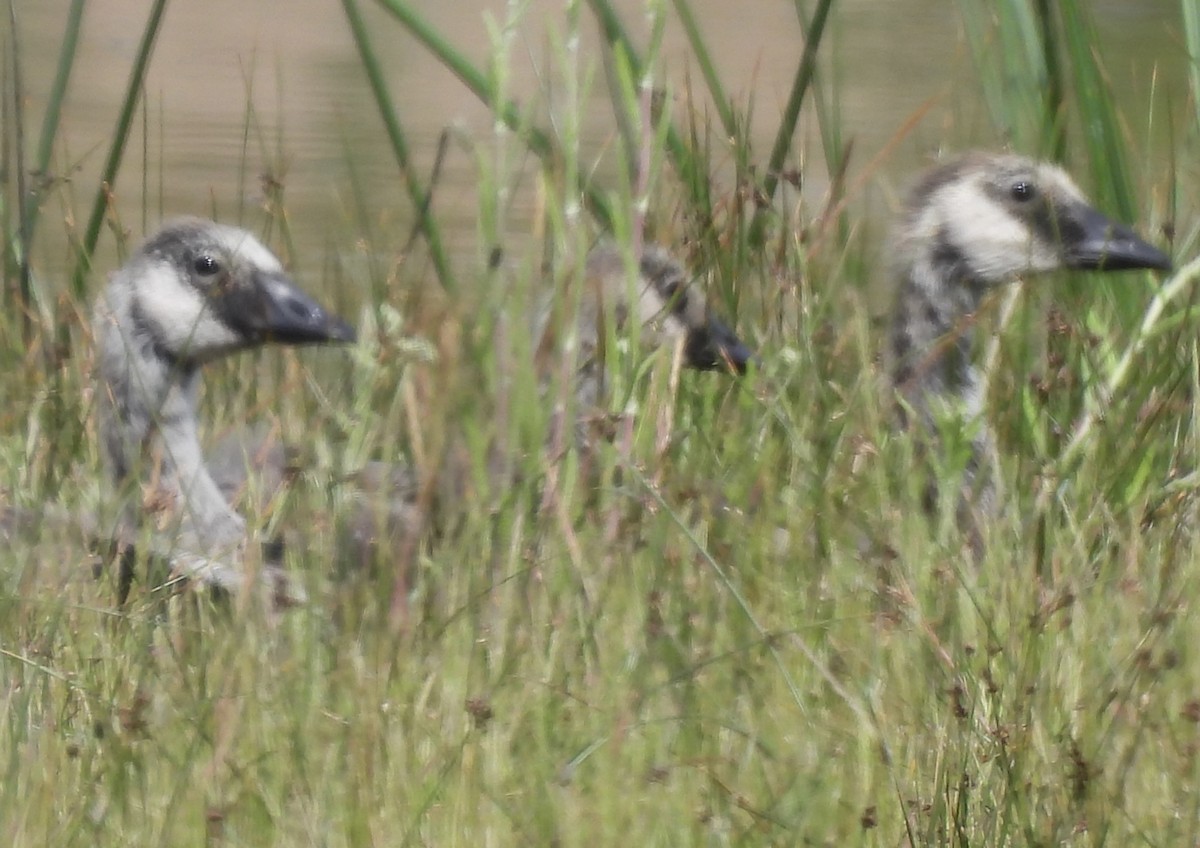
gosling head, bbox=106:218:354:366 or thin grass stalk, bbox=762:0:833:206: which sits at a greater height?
thin grass stalk, bbox=762:0:833:206

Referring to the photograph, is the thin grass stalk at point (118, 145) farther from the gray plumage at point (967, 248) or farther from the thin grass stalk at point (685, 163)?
the gray plumage at point (967, 248)

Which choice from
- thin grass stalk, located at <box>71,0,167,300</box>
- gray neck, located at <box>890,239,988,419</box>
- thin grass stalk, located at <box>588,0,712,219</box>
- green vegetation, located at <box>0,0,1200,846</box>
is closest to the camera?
green vegetation, located at <box>0,0,1200,846</box>

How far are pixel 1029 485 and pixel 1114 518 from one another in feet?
0.58

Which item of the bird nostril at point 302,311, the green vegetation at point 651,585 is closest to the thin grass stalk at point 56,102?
the green vegetation at point 651,585

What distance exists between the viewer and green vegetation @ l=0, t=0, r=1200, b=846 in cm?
273

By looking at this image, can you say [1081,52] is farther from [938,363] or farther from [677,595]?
[677,595]

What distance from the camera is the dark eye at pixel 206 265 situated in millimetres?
4984

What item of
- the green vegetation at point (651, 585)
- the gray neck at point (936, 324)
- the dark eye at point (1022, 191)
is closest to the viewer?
the green vegetation at point (651, 585)

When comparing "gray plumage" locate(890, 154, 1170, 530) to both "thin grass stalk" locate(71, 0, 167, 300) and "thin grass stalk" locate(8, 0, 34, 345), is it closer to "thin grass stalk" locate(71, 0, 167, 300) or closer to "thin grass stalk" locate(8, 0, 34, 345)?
"thin grass stalk" locate(71, 0, 167, 300)

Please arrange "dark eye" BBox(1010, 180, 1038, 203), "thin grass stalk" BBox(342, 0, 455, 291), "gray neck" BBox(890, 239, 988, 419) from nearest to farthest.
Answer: "thin grass stalk" BBox(342, 0, 455, 291) → "gray neck" BBox(890, 239, 988, 419) → "dark eye" BBox(1010, 180, 1038, 203)

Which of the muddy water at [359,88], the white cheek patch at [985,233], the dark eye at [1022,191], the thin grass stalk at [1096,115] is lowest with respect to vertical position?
the muddy water at [359,88]

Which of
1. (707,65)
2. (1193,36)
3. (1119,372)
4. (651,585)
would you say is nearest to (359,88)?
(707,65)

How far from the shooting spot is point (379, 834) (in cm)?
263

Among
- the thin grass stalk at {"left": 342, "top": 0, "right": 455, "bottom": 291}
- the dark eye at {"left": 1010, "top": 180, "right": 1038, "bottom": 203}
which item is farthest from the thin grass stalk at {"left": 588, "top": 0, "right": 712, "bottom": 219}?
the dark eye at {"left": 1010, "top": 180, "right": 1038, "bottom": 203}
